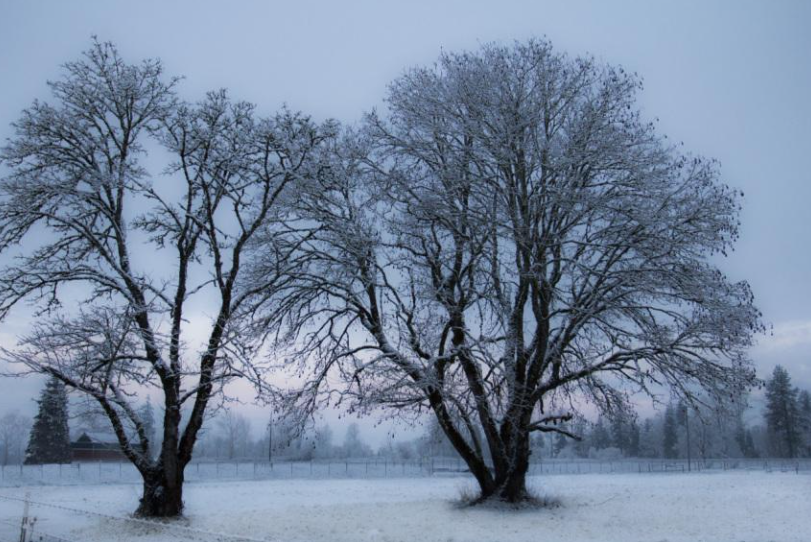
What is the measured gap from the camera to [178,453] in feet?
54.6

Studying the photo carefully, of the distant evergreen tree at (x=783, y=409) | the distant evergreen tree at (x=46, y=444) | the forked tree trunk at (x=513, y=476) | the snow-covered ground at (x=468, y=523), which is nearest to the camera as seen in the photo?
the snow-covered ground at (x=468, y=523)

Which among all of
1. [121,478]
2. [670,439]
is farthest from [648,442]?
[121,478]

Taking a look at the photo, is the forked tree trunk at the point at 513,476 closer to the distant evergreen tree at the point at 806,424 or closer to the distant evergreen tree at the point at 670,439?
the distant evergreen tree at the point at 806,424

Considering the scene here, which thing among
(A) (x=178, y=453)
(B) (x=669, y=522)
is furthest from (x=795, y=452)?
(A) (x=178, y=453)

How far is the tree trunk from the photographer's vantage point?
634 inches

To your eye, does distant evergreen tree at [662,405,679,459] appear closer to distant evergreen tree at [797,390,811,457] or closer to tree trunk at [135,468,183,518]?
distant evergreen tree at [797,390,811,457]

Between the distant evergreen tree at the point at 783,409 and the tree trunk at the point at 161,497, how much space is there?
280 ft

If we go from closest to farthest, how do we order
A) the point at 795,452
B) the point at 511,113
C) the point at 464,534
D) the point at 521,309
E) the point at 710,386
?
the point at 464,534 → the point at 710,386 → the point at 511,113 → the point at 521,309 → the point at 795,452

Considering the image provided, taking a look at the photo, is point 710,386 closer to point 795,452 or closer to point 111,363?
point 111,363

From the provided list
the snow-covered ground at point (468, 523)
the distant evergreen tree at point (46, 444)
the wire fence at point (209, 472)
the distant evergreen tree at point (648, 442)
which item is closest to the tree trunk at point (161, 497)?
the snow-covered ground at point (468, 523)

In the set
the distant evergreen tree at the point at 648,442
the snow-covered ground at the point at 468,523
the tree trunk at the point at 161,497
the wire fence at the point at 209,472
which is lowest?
the distant evergreen tree at the point at 648,442

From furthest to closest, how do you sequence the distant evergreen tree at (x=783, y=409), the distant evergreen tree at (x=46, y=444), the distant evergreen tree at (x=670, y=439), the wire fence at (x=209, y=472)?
the distant evergreen tree at (x=670, y=439) < the distant evergreen tree at (x=783, y=409) < the distant evergreen tree at (x=46, y=444) < the wire fence at (x=209, y=472)

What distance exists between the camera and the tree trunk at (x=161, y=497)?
16.1 metres

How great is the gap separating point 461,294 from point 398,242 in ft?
7.73
